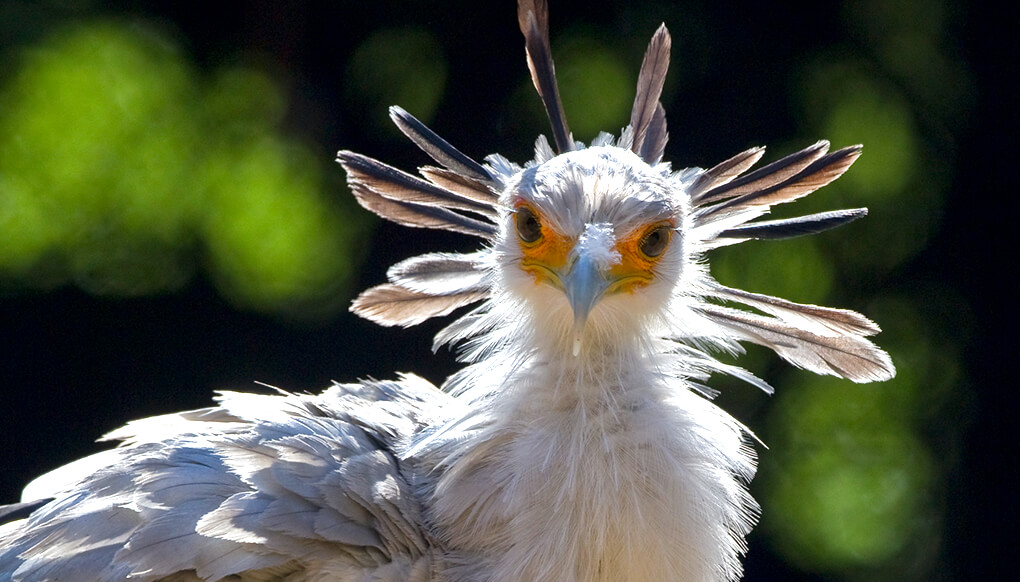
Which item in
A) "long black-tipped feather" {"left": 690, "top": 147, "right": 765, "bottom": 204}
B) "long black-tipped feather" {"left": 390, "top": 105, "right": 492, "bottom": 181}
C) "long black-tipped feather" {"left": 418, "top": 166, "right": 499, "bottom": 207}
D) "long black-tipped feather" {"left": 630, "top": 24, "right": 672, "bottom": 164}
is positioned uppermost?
"long black-tipped feather" {"left": 630, "top": 24, "right": 672, "bottom": 164}

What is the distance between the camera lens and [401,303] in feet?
5.90

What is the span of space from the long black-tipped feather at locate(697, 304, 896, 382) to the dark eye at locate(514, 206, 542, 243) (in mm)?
370

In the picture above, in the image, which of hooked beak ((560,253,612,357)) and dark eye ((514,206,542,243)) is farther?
dark eye ((514,206,542,243))

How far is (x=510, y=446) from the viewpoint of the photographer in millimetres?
1517

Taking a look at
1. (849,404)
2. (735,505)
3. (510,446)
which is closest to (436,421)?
(510,446)

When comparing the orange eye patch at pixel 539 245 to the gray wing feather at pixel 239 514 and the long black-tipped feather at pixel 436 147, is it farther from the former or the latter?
the gray wing feather at pixel 239 514

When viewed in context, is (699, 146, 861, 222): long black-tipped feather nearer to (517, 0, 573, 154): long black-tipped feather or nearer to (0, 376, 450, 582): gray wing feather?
(517, 0, 573, 154): long black-tipped feather

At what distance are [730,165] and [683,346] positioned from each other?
0.35 m

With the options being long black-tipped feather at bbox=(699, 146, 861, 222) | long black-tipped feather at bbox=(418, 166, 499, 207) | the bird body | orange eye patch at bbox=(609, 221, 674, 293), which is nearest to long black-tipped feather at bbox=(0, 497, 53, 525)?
the bird body

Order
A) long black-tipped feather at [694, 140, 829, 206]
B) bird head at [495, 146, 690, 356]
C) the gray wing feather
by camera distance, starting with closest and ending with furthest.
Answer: the gray wing feather, bird head at [495, 146, 690, 356], long black-tipped feather at [694, 140, 829, 206]

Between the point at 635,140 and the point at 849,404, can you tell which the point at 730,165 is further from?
the point at 849,404

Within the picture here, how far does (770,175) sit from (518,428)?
0.63 metres

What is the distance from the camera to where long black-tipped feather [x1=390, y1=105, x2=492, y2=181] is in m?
1.78

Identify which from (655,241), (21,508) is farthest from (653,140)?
(21,508)
